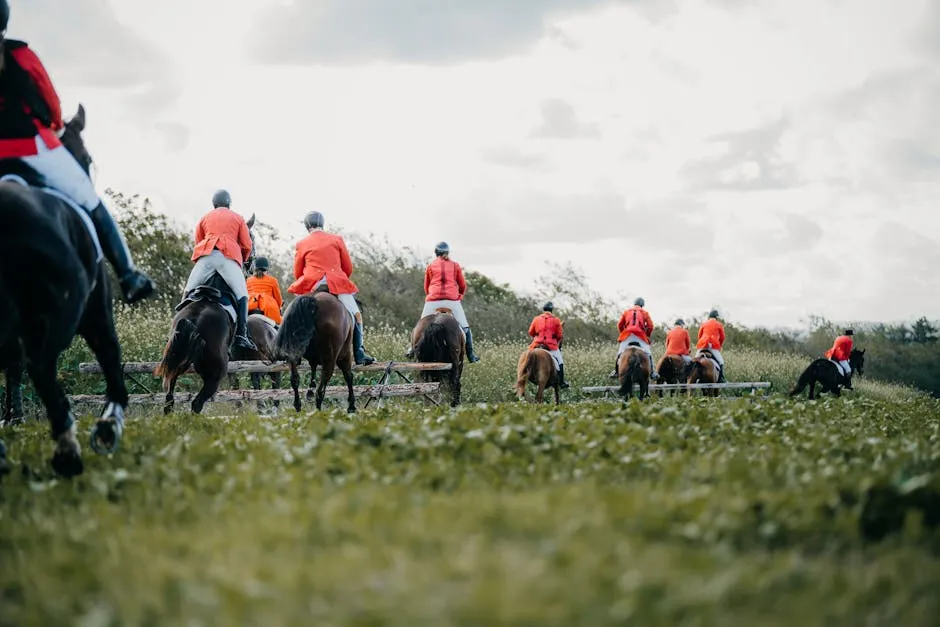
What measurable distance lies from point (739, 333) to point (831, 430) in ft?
160

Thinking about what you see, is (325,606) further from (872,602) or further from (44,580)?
(872,602)

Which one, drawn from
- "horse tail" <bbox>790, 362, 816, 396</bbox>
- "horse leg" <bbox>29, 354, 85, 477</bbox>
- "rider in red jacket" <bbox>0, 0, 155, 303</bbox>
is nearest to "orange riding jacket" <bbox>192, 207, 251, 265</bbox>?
"rider in red jacket" <bbox>0, 0, 155, 303</bbox>

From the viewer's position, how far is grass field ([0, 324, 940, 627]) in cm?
312

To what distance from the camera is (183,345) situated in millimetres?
12445

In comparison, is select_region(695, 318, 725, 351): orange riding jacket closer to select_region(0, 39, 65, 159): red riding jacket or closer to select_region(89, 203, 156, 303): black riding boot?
select_region(89, 203, 156, 303): black riding boot

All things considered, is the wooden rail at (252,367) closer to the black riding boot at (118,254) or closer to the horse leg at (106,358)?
the black riding boot at (118,254)

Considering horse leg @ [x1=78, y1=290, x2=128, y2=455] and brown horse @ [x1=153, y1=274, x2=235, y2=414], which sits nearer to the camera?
horse leg @ [x1=78, y1=290, x2=128, y2=455]

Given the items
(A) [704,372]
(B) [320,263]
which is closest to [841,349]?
(A) [704,372]

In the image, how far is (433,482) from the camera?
5695mm

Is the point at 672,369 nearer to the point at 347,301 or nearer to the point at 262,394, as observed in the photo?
the point at 262,394

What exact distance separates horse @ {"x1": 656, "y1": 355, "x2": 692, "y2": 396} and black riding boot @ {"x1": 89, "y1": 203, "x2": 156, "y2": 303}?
68.8 ft

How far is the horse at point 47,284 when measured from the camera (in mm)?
6289

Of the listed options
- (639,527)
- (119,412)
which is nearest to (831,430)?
(639,527)

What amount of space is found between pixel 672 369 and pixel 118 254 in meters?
21.8
